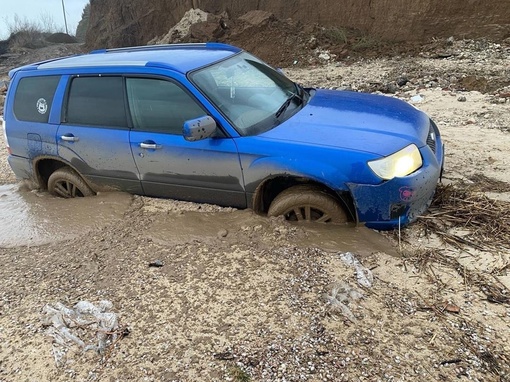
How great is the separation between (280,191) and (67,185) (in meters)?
2.60

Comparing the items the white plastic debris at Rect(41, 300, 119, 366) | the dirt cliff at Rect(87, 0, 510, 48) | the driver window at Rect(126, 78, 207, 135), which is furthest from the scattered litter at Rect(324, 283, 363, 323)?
the dirt cliff at Rect(87, 0, 510, 48)

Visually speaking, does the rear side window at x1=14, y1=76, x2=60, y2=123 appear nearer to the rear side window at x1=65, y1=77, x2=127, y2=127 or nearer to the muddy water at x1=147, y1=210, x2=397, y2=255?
the rear side window at x1=65, y1=77, x2=127, y2=127

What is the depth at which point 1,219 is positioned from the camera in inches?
209

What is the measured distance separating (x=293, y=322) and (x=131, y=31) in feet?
55.0

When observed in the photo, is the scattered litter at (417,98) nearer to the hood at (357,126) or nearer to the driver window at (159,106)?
the hood at (357,126)

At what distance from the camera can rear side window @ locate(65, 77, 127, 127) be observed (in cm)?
452

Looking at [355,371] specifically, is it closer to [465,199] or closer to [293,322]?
[293,322]

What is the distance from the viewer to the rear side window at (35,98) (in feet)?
16.2

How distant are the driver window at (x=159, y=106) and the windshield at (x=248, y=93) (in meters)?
0.19

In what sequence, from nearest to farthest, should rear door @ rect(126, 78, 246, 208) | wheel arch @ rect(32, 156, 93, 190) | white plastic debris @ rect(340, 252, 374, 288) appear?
white plastic debris @ rect(340, 252, 374, 288), rear door @ rect(126, 78, 246, 208), wheel arch @ rect(32, 156, 93, 190)

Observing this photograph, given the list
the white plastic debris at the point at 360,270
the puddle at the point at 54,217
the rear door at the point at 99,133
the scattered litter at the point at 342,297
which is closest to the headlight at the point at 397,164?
the white plastic debris at the point at 360,270

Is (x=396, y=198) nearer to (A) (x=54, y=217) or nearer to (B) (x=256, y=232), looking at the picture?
(B) (x=256, y=232)

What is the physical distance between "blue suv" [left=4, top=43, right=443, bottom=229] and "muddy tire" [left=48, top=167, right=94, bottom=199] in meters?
0.02

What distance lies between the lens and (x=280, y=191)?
424cm
